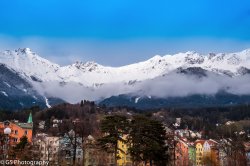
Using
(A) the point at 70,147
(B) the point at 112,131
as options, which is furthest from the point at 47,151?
(B) the point at 112,131

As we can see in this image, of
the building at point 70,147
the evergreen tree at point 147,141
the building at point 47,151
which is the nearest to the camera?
the evergreen tree at point 147,141

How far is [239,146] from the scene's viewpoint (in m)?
82.8

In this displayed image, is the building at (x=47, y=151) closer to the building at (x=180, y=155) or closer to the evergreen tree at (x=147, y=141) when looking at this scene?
the evergreen tree at (x=147, y=141)

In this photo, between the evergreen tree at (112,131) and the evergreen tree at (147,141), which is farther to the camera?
the evergreen tree at (147,141)

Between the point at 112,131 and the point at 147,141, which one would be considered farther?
the point at 147,141

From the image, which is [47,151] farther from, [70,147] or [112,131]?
[112,131]

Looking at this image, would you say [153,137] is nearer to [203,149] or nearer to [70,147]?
[70,147]

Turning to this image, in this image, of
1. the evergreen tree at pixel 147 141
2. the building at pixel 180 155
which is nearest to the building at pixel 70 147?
the evergreen tree at pixel 147 141

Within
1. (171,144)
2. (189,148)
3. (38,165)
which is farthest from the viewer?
(189,148)

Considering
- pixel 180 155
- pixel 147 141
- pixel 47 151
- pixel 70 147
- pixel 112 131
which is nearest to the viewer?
pixel 112 131

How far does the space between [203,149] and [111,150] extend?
10695 cm

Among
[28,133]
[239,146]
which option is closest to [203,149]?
[28,133]

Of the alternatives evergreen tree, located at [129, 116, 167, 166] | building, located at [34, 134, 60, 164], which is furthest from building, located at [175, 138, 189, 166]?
evergreen tree, located at [129, 116, 167, 166]

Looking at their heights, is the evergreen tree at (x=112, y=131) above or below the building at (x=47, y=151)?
above
